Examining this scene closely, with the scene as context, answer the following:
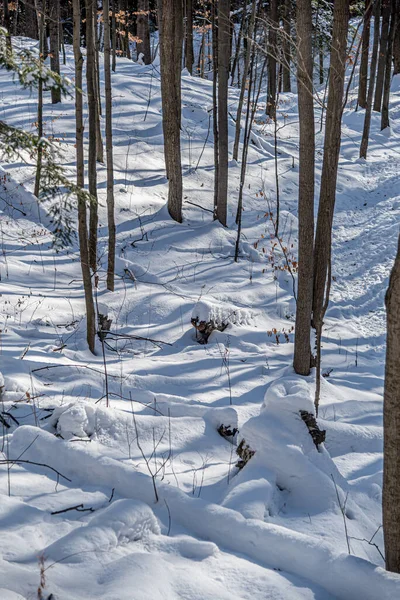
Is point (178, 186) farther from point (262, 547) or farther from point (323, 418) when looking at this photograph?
point (262, 547)

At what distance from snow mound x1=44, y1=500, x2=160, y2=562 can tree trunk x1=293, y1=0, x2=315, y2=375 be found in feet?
12.5

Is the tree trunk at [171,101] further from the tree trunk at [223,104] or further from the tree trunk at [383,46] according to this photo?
the tree trunk at [383,46]

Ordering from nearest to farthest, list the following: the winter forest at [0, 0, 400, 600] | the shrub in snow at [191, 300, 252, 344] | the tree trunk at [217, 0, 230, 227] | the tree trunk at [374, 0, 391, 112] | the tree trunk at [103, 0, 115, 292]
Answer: the winter forest at [0, 0, 400, 600], the shrub in snow at [191, 300, 252, 344], the tree trunk at [103, 0, 115, 292], the tree trunk at [217, 0, 230, 227], the tree trunk at [374, 0, 391, 112]

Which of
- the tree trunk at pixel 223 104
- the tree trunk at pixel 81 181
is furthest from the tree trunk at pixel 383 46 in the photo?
the tree trunk at pixel 81 181

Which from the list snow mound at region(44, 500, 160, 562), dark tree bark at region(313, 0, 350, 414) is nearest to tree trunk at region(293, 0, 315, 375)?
dark tree bark at region(313, 0, 350, 414)

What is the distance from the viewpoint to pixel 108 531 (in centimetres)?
A: 320

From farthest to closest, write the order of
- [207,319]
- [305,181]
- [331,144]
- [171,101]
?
1. [171,101]
2. [207,319]
3. [305,181]
4. [331,144]

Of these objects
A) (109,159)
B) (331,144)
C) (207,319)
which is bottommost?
(207,319)

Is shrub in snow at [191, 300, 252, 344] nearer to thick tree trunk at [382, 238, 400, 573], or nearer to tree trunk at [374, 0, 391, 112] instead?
thick tree trunk at [382, 238, 400, 573]

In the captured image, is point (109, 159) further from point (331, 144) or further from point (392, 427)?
point (392, 427)

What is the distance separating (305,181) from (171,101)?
6.27 meters

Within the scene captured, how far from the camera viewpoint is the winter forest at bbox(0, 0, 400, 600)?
3.09 metres

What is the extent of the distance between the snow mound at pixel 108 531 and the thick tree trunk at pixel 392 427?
4.62 feet

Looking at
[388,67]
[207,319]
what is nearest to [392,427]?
[207,319]
